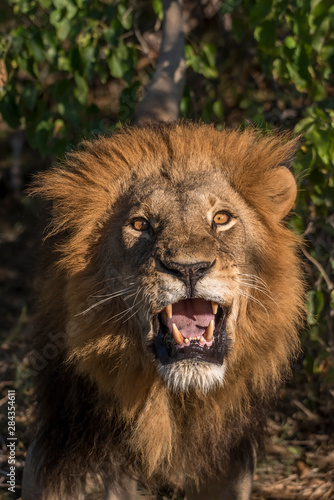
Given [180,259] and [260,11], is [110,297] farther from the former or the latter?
[260,11]

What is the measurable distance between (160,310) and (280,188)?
84 centimetres

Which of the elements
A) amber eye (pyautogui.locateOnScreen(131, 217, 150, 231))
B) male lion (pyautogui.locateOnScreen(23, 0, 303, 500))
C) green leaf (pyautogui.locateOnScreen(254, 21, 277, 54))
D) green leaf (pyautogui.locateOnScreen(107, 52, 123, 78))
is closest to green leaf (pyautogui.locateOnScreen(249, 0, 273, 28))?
green leaf (pyautogui.locateOnScreen(254, 21, 277, 54))

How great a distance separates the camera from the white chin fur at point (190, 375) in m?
2.52

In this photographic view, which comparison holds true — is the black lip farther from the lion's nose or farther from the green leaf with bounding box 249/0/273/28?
the green leaf with bounding box 249/0/273/28

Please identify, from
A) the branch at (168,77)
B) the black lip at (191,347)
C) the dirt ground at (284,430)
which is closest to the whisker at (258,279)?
the black lip at (191,347)

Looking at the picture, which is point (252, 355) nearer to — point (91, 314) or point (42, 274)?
point (91, 314)

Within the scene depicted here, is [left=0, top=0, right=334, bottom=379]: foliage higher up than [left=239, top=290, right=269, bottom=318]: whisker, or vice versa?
[left=0, top=0, right=334, bottom=379]: foliage

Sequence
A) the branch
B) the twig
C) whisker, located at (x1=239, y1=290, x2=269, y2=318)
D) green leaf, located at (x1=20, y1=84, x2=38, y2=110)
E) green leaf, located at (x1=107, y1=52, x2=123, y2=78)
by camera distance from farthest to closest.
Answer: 1. green leaf, located at (x1=20, y1=84, x2=38, y2=110)
2. green leaf, located at (x1=107, y1=52, x2=123, y2=78)
3. the twig
4. the branch
5. whisker, located at (x1=239, y1=290, x2=269, y2=318)

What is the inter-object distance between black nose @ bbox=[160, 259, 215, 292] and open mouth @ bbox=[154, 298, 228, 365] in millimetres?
147

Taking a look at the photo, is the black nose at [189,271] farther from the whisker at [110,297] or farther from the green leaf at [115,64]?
the green leaf at [115,64]

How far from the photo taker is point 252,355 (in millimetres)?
2869

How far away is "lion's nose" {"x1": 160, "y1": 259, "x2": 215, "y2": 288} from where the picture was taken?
2455 mm

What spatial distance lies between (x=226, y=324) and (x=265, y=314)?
0.84 ft

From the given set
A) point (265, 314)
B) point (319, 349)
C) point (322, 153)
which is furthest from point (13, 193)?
point (265, 314)
